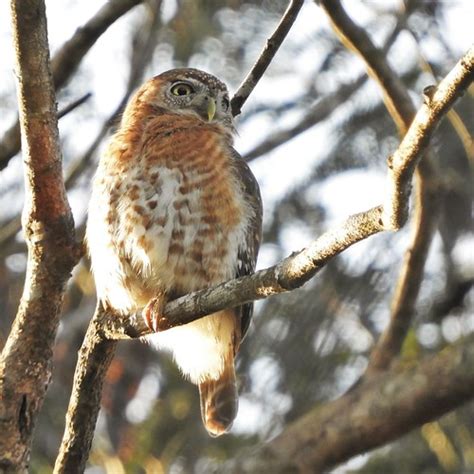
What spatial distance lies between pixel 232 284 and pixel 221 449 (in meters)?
5.06

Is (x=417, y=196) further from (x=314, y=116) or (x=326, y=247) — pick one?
(x=326, y=247)

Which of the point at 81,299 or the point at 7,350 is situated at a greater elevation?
the point at 7,350

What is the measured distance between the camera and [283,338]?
28.3 ft

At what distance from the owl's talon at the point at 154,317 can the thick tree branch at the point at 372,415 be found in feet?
5.19

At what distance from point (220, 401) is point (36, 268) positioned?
1908 millimetres

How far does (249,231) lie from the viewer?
579cm

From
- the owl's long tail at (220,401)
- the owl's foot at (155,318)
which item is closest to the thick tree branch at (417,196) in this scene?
the owl's long tail at (220,401)

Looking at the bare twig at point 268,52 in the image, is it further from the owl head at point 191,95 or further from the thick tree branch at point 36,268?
the thick tree branch at point 36,268

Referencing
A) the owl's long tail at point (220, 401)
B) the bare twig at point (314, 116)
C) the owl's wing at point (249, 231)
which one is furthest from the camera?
the bare twig at point (314, 116)

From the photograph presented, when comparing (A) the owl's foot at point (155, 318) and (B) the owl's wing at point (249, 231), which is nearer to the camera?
(A) the owl's foot at point (155, 318)

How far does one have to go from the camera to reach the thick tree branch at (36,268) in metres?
4.21

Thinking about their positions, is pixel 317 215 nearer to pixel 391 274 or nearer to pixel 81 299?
pixel 391 274

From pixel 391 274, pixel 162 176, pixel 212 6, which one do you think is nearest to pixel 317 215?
pixel 391 274

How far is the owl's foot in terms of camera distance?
4633 millimetres
